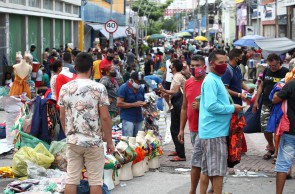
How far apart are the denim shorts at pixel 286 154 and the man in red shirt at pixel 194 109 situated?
99 cm

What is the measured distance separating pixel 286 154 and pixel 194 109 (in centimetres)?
124

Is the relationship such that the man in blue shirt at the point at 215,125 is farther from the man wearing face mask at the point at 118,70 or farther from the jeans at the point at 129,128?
the man wearing face mask at the point at 118,70

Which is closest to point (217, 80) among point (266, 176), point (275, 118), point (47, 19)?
point (275, 118)

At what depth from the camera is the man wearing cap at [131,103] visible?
35.4ft

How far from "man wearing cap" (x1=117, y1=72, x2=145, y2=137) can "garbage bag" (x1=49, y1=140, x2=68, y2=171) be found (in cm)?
143

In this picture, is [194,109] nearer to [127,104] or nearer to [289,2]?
[127,104]

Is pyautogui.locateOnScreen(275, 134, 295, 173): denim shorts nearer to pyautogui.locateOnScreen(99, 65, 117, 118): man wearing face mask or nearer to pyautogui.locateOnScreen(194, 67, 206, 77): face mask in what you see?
pyautogui.locateOnScreen(194, 67, 206, 77): face mask

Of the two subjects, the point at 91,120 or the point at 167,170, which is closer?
the point at 91,120

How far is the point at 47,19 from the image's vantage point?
109ft

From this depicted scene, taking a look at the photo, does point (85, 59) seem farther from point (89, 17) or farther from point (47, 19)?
point (89, 17)

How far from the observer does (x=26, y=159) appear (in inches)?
361

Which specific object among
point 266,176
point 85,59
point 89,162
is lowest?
point 266,176

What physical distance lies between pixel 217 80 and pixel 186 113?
1.52 m

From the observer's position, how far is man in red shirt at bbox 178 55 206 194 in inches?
313
